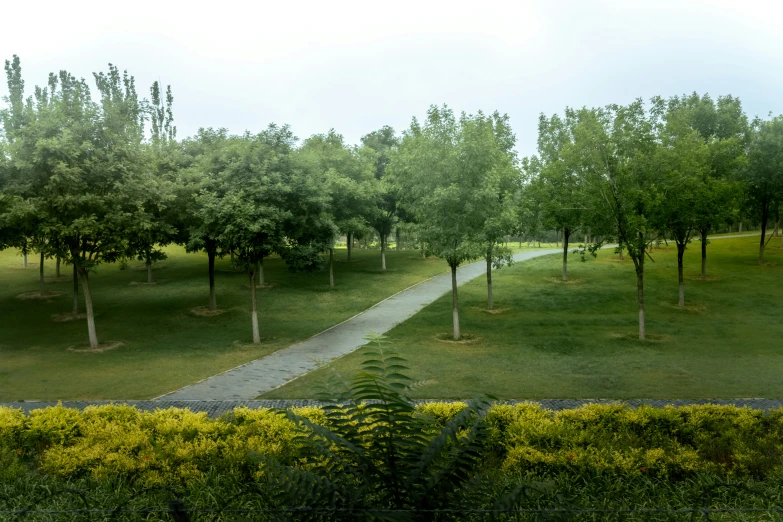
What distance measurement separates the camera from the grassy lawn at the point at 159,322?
1731 cm

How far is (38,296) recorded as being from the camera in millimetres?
30234

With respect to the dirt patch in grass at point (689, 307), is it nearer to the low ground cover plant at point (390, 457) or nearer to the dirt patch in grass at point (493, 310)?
the dirt patch in grass at point (493, 310)

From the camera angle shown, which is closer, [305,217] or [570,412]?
[570,412]

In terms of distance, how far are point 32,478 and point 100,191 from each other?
14.8 m

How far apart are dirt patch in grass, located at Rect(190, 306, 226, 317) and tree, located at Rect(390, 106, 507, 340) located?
11.7 metres

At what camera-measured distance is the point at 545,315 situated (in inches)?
1064

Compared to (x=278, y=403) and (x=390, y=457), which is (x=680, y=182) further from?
(x=390, y=457)

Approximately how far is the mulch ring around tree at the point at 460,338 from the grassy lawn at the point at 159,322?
5.49 metres

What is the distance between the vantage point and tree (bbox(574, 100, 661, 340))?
21.4 m

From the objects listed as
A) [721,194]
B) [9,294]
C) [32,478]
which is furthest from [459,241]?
[9,294]

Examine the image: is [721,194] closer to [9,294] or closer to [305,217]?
[305,217]

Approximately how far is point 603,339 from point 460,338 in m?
5.55

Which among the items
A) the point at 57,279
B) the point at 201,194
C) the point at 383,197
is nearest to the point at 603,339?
the point at 201,194

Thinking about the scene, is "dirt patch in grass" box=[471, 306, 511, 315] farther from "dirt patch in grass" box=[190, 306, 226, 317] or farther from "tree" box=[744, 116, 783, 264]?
"tree" box=[744, 116, 783, 264]
